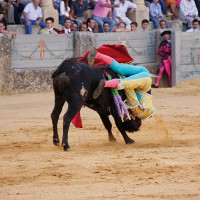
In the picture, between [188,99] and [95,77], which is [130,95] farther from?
[188,99]

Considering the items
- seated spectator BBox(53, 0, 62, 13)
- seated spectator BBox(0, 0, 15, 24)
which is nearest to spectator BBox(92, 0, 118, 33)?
seated spectator BBox(53, 0, 62, 13)

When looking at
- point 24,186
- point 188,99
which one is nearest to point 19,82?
point 188,99

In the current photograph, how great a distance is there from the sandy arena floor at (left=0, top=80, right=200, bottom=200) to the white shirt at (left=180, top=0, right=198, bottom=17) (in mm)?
7718

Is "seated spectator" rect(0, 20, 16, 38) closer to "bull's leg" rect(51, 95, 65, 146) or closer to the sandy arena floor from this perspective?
the sandy arena floor

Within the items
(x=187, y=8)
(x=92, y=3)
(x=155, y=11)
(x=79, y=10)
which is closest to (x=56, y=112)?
(x=79, y=10)

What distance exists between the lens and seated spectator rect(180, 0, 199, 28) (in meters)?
21.2

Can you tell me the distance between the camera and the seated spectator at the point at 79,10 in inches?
728

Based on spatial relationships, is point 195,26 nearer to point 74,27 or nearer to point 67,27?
point 74,27

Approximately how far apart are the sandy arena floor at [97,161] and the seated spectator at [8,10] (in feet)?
14.8

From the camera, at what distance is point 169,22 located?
20750mm

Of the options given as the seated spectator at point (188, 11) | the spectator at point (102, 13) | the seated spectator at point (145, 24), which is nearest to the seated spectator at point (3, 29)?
the spectator at point (102, 13)

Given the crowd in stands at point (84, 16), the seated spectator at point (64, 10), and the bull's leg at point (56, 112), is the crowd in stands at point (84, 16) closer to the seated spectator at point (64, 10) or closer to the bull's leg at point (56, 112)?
the seated spectator at point (64, 10)

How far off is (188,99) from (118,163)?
7.24m

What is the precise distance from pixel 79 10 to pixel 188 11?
3684 mm
